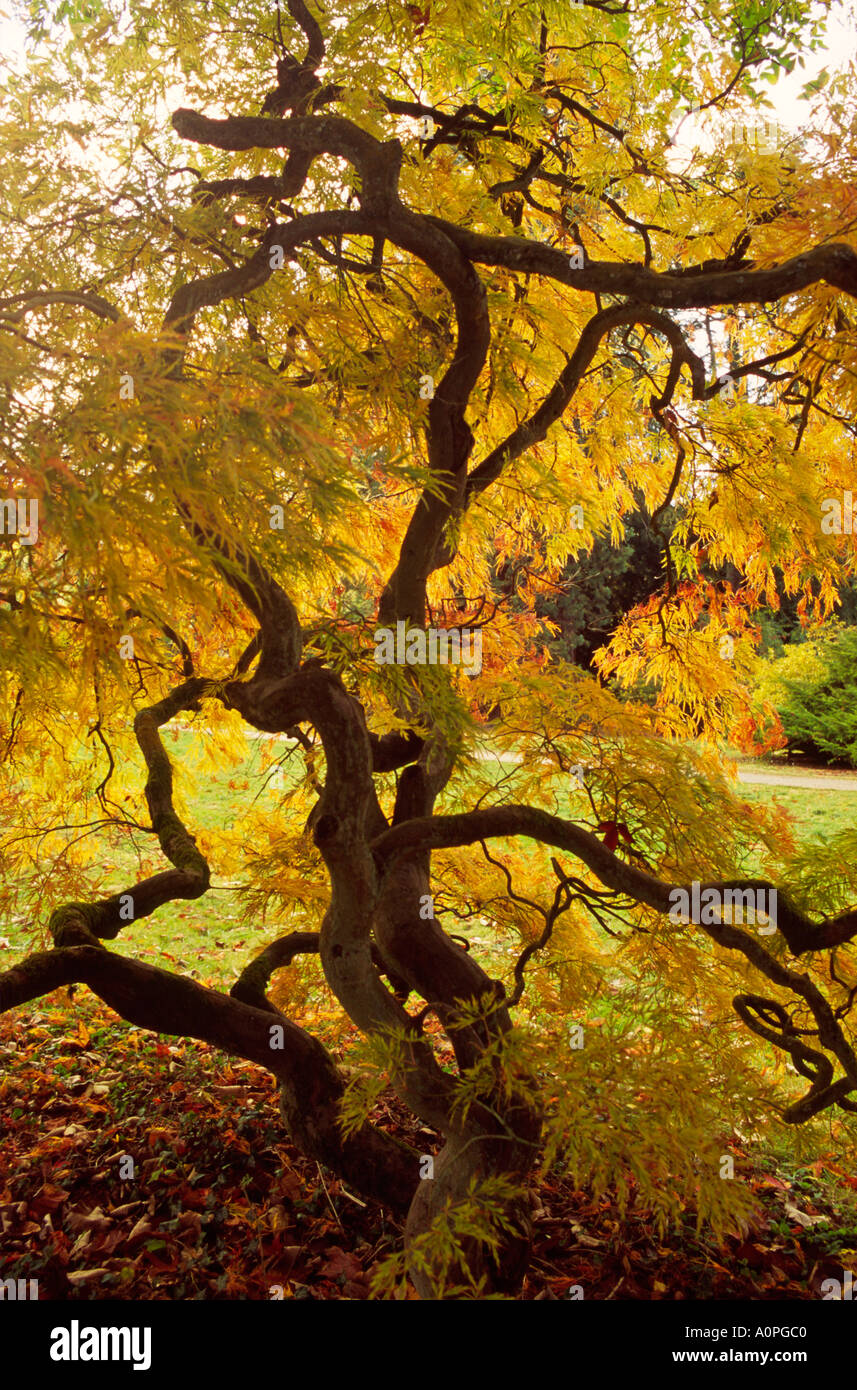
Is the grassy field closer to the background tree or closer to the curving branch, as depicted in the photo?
the curving branch

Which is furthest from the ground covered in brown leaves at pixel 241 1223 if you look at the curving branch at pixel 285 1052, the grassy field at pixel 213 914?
the grassy field at pixel 213 914

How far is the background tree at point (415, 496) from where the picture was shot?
1427 millimetres

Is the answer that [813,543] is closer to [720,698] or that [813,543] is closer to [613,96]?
[720,698]

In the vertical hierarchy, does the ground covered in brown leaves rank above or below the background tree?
below

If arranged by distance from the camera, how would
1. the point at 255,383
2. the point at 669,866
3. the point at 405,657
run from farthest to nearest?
the point at 669,866, the point at 405,657, the point at 255,383

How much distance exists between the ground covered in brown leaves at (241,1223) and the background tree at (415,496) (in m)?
0.24

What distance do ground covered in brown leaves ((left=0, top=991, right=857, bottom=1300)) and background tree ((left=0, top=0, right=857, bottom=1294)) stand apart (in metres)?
0.24

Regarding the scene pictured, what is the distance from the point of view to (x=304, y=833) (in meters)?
2.96

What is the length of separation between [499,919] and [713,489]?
1.62 meters

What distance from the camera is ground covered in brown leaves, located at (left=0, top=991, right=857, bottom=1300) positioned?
235 cm

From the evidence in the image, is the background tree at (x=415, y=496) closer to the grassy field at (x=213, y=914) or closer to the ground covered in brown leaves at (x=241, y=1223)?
the ground covered in brown leaves at (x=241, y=1223)

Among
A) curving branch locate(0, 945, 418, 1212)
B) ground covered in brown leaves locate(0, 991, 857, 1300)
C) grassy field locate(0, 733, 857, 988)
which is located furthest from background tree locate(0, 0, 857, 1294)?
grassy field locate(0, 733, 857, 988)

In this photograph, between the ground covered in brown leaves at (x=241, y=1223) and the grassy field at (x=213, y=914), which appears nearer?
the ground covered in brown leaves at (x=241, y=1223)
